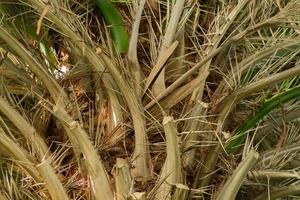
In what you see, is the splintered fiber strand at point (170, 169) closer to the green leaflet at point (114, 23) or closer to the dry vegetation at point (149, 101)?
the dry vegetation at point (149, 101)

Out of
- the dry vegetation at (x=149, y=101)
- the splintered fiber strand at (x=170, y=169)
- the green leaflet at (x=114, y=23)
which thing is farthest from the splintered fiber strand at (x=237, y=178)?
the green leaflet at (x=114, y=23)

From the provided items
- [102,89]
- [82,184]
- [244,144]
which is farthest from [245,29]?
[82,184]

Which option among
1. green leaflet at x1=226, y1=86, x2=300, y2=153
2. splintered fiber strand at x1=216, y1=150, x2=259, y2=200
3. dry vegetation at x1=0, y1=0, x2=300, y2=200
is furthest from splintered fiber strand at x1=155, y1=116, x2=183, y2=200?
green leaflet at x1=226, y1=86, x2=300, y2=153

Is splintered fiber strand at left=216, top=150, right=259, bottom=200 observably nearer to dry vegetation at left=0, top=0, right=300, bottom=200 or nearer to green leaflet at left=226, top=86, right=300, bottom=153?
dry vegetation at left=0, top=0, right=300, bottom=200

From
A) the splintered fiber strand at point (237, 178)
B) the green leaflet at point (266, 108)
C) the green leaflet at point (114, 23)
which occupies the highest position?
the green leaflet at point (114, 23)

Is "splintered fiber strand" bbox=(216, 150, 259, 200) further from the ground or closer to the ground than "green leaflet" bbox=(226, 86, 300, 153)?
closer to the ground

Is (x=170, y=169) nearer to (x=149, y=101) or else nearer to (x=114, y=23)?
(x=149, y=101)

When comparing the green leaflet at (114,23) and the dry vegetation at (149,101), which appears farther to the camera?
the green leaflet at (114,23)

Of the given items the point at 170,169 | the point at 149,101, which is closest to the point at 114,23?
the point at 149,101
